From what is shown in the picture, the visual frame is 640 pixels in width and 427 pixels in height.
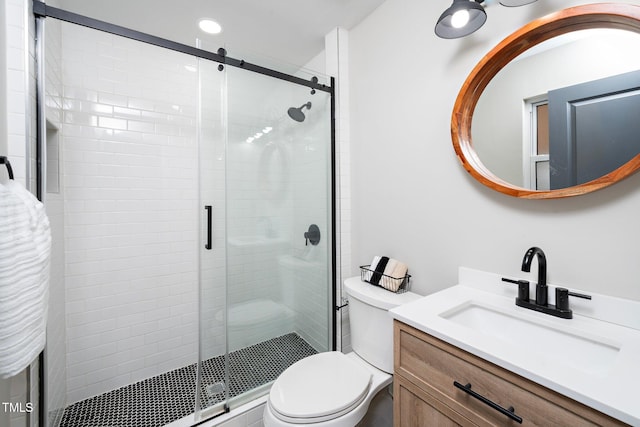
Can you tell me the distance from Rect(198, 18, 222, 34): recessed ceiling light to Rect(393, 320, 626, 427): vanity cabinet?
7.11 ft

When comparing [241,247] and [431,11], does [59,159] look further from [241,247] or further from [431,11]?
[431,11]

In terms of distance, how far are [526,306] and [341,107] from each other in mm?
1574

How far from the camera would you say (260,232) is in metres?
1.64

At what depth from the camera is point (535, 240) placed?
106cm

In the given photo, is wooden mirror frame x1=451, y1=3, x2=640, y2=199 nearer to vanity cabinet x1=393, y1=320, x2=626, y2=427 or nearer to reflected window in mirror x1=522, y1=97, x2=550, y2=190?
reflected window in mirror x1=522, y1=97, x2=550, y2=190

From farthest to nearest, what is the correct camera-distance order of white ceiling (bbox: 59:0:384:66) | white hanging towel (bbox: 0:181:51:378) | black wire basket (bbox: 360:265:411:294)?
white ceiling (bbox: 59:0:384:66) < black wire basket (bbox: 360:265:411:294) < white hanging towel (bbox: 0:181:51:378)

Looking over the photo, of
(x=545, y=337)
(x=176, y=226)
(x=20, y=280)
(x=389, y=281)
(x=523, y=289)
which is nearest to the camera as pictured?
(x=20, y=280)

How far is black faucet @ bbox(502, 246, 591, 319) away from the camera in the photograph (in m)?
0.94

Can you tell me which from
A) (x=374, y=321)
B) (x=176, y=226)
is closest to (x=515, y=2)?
(x=374, y=321)

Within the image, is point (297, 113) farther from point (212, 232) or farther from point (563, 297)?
point (563, 297)

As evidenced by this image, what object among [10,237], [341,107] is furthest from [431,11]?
[10,237]

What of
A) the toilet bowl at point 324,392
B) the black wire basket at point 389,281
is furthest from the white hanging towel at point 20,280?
the black wire basket at point 389,281

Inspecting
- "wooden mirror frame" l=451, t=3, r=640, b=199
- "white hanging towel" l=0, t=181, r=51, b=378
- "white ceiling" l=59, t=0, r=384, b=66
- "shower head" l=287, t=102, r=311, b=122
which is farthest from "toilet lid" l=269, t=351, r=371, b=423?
"white ceiling" l=59, t=0, r=384, b=66

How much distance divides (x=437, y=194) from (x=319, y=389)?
1.08m
